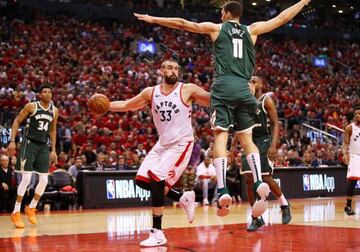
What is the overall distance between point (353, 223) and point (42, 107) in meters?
5.10

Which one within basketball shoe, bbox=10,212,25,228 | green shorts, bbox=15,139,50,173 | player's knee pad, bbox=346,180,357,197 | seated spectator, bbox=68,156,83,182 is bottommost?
basketball shoe, bbox=10,212,25,228

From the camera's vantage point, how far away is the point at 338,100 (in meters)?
28.0

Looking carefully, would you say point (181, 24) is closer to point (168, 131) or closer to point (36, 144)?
point (168, 131)

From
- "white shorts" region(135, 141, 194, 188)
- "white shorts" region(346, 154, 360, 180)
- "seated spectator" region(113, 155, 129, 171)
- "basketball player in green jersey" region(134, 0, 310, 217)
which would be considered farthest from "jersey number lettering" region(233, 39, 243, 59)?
"seated spectator" region(113, 155, 129, 171)

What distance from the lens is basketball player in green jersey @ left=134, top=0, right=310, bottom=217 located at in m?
6.25

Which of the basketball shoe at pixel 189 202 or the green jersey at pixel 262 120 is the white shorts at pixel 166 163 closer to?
the basketball shoe at pixel 189 202

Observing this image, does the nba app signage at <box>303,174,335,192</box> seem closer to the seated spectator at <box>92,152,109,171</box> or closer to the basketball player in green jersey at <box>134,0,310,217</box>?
the seated spectator at <box>92,152,109,171</box>

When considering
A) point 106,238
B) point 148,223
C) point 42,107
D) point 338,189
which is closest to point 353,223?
point 148,223

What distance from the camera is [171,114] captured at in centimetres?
630

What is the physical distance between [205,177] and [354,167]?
5.42m

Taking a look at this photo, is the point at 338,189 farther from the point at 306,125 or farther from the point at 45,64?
the point at 45,64

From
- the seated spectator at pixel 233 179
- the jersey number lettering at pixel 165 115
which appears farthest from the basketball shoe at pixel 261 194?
the seated spectator at pixel 233 179

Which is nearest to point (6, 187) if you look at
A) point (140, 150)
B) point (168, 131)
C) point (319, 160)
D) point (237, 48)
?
point (140, 150)

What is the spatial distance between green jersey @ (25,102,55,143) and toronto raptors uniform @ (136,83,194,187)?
3487 millimetres
